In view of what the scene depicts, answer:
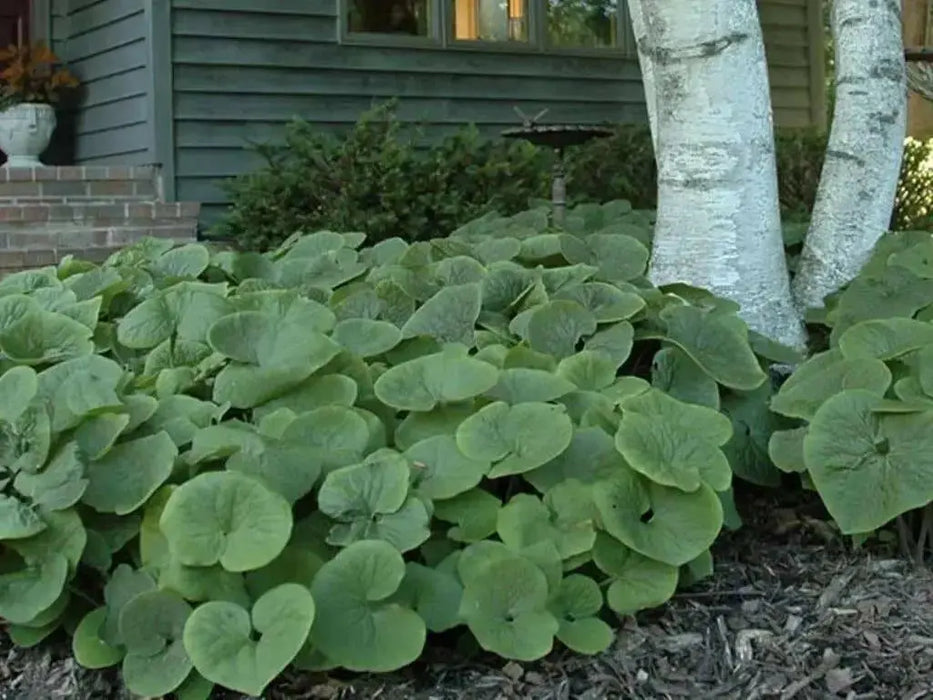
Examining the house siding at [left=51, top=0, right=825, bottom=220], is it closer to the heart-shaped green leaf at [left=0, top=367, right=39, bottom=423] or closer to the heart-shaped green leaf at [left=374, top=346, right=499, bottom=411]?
the heart-shaped green leaf at [left=0, top=367, right=39, bottom=423]

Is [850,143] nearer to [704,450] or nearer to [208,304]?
[704,450]

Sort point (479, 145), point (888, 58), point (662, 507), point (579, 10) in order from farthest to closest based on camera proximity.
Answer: point (579, 10), point (479, 145), point (888, 58), point (662, 507)

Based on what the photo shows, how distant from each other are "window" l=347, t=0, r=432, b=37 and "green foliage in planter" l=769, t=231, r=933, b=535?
483cm

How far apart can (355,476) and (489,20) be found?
19.8 ft

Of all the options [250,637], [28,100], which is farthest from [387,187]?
[250,637]

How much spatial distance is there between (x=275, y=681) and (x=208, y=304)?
988mm

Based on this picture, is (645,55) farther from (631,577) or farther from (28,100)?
(28,100)

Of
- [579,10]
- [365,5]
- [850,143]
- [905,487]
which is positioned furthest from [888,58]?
[579,10]

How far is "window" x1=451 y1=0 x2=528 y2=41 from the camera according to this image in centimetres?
731

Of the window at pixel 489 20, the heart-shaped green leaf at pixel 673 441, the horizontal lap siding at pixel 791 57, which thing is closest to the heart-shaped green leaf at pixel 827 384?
the heart-shaped green leaf at pixel 673 441

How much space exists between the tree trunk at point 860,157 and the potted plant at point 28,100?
453cm

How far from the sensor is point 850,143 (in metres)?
3.47

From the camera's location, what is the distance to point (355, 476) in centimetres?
192

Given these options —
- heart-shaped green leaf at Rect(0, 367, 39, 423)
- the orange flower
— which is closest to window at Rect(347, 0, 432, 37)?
the orange flower
